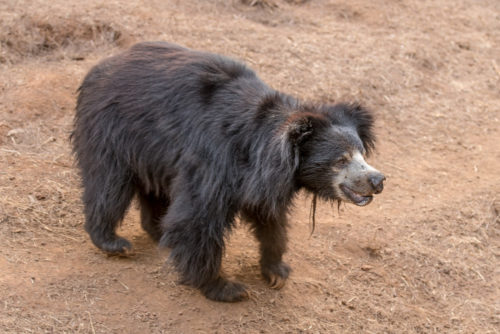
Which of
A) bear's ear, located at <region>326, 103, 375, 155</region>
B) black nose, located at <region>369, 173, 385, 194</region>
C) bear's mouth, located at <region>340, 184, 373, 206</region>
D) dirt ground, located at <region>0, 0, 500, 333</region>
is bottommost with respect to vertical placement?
dirt ground, located at <region>0, 0, 500, 333</region>

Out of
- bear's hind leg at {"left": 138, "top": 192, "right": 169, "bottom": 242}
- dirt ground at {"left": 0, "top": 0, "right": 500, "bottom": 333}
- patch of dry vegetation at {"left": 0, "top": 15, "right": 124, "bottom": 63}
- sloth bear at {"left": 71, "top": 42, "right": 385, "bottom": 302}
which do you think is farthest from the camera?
patch of dry vegetation at {"left": 0, "top": 15, "right": 124, "bottom": 63}

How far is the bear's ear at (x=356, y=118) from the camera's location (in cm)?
370

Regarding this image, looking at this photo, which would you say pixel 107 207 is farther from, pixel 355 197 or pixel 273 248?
pixel 355 197

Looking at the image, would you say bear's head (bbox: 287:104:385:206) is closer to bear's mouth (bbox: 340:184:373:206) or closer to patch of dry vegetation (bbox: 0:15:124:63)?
bear's mouth (bbox: 340:184:373:206)

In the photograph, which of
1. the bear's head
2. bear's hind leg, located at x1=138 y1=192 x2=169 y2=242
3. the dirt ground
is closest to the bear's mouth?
the bear's head

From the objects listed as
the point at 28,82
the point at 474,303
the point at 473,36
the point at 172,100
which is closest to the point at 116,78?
the point at 172,100

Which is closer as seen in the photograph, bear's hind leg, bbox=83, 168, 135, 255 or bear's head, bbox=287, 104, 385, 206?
bear's head, bbox=287, 104, 385, 206

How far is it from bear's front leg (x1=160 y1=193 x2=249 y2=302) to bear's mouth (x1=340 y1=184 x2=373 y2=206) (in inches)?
27.5

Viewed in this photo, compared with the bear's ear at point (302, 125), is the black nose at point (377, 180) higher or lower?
lower

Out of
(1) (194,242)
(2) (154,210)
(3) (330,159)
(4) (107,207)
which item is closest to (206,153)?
(1) (194,242)

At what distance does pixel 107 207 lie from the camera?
412 centimetres

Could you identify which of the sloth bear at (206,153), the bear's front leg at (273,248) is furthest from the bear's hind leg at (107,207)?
the bear's front leg at (273,248)

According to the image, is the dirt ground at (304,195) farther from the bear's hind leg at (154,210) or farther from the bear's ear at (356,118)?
the bear's ear at (356,118)

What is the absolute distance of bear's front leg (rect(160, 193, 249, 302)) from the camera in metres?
3.68
